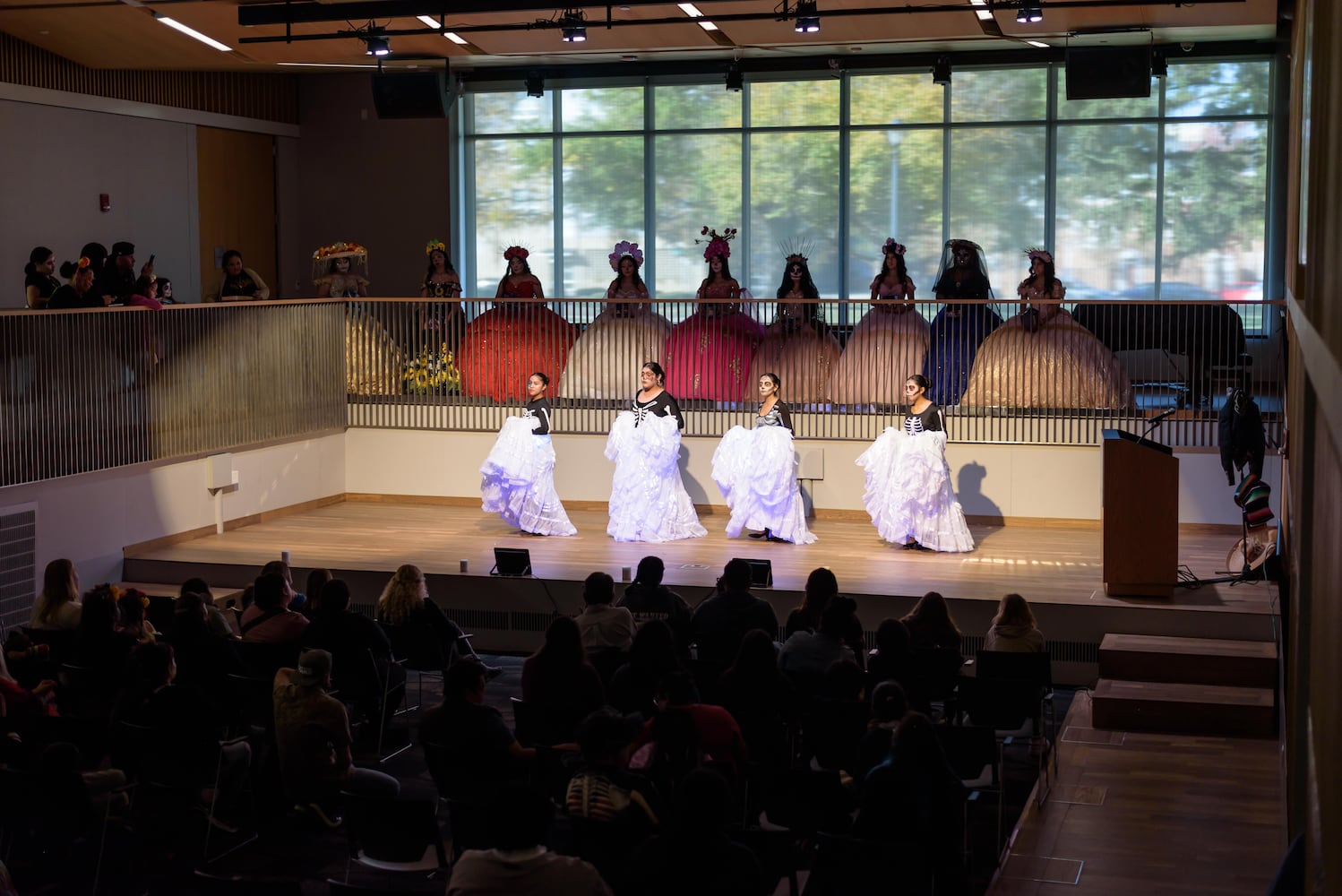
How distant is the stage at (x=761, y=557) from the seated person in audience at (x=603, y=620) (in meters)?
2.11

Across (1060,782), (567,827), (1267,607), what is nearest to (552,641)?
(567,827)

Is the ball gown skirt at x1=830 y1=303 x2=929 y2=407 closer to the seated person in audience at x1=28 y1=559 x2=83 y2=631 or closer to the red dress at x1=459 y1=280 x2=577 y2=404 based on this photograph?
the red dress at x1=459 y1=280 x2=577 y2=404

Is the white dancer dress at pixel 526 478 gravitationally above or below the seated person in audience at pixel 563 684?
above

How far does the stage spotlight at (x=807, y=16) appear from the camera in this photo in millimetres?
11109

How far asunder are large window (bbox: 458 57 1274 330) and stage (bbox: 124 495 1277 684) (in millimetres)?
5488

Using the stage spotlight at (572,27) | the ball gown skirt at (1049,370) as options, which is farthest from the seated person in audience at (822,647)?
the stage spotlight at (572,27)

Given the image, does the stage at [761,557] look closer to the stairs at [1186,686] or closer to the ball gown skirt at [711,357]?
the stairs at [1186,686]

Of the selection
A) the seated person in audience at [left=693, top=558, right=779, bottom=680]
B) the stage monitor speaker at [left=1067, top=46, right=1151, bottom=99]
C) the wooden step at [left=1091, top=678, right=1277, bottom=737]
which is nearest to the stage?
the wooden step at [left=1091, top=678, right=1277, bottom=737]

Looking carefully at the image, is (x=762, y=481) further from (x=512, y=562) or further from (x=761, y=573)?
(x=512, y=562)

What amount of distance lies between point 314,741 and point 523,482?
5316mm

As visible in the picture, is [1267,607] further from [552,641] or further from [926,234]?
[926,234]

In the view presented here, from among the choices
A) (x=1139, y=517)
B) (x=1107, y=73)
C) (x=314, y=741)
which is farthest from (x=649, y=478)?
(x=314, y=741)

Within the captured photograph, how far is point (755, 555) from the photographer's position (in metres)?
10.6

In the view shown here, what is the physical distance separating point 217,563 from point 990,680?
226 inches
